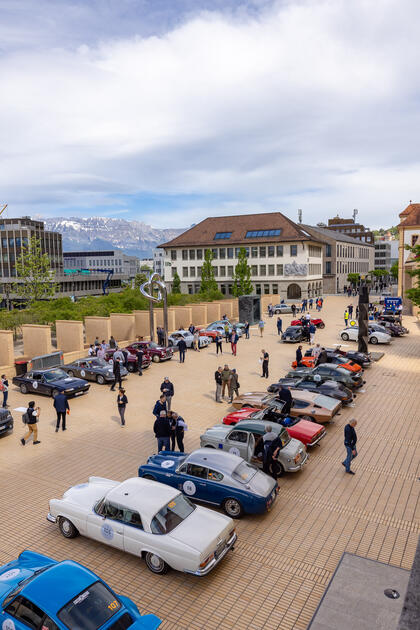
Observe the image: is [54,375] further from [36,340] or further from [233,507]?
[233,507]

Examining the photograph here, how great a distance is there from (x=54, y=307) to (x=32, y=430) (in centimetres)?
2562

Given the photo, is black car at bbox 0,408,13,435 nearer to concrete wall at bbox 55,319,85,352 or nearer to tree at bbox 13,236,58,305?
concrete wall at bbox 55,319,85,352

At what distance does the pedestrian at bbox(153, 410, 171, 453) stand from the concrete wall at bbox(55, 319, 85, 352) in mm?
17809

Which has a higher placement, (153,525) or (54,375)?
(54,375)

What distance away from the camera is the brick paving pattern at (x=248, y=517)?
770 cm

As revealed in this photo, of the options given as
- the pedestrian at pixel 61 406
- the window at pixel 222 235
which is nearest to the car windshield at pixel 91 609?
the pedestrian at pixel 61 406

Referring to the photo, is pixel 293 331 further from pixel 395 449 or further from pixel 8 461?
pixel 8 461

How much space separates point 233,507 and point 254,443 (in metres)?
2.47

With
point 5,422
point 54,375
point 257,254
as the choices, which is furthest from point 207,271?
point 5,422

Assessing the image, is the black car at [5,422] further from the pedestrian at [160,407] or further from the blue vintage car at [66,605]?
the blue vintage car at [66,605]

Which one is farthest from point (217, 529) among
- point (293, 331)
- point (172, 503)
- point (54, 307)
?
point (54, 307)

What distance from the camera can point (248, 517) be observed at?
33.6 ft

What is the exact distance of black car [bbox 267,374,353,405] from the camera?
58.6 feet

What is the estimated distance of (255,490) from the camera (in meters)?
9.97
